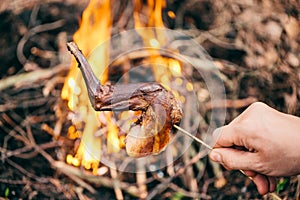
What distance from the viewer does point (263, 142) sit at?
162 centimetres

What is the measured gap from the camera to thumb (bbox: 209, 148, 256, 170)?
1.69 metres

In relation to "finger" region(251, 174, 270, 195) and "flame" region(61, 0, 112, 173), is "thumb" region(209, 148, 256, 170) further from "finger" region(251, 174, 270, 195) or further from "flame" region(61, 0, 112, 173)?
"flame" region(61, 0, 112, 173)

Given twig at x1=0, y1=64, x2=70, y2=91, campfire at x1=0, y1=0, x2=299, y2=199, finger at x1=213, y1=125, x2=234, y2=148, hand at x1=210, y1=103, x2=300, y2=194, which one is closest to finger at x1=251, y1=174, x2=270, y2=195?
hand at x1=210, y1=103, x2=300, y2=194

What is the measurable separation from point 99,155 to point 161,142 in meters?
1.06

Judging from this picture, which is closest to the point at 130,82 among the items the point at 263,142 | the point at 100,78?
the point at 100,78

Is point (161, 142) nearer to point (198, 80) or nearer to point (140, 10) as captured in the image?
point (198, 80)

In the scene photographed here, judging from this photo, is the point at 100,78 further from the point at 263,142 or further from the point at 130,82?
the point at 263,142

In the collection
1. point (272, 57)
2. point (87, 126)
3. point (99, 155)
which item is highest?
point (272, 57)

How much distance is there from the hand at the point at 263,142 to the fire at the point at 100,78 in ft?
3.93

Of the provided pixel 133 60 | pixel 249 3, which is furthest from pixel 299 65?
pixel 133 60

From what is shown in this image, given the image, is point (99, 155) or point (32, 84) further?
point (32, 84)

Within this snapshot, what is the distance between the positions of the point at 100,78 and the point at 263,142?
154 centimetres

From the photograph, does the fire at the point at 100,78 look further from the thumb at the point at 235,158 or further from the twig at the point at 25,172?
the thumb at the point at 235,158

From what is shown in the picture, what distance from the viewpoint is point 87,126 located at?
290cm
